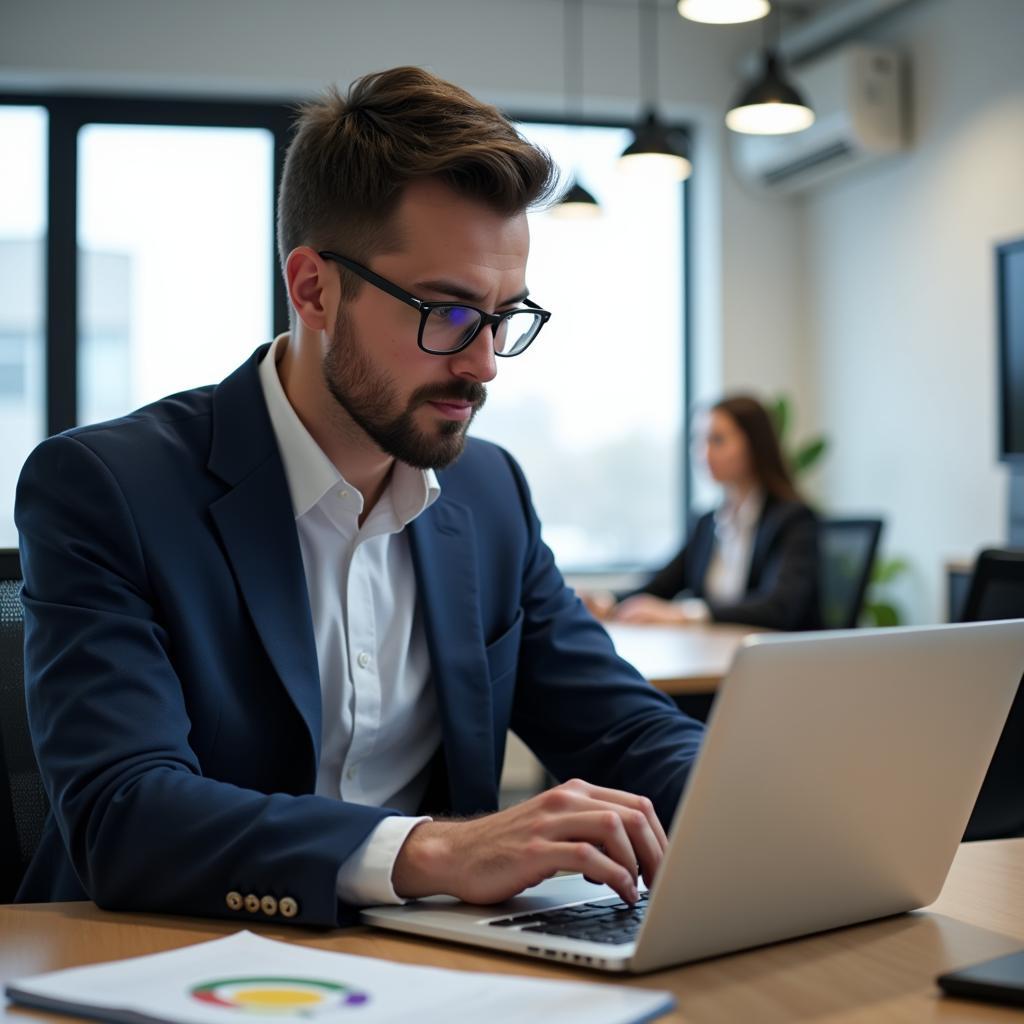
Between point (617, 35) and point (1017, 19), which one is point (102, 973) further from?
point (617, 35)

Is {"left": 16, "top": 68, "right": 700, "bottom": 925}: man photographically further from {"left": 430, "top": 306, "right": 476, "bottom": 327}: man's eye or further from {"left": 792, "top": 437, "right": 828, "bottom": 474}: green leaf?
{"left": 792, "top": 437, "right": 828, "bottom": 474}: green leaf

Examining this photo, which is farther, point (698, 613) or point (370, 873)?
point (698, 613)

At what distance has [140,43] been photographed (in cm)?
540

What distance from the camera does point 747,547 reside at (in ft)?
14.8

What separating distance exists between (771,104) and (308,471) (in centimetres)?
290

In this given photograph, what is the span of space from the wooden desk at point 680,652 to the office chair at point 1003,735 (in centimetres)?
42

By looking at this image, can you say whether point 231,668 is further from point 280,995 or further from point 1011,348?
point 1011,348

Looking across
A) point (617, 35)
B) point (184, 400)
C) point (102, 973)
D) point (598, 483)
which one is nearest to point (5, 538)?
point (598, 483)

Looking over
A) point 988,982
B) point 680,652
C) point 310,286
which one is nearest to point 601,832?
point 988,982

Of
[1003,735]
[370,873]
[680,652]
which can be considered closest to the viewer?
[370,873]

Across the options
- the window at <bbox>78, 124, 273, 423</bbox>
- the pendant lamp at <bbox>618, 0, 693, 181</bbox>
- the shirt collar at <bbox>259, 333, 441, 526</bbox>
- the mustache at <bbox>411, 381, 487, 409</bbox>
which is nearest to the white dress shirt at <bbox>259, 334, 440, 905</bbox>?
the shirt collar at <bbox>259, 333, 441, 526</bbox>

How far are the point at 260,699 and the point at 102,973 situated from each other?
49cm

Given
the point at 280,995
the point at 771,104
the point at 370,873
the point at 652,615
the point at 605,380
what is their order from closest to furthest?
the point at 280,995 → the point at 370,873 → the point at 652,615 → the point at 771,104 → the point at 605,380

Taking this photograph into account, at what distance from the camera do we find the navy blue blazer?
108cm
